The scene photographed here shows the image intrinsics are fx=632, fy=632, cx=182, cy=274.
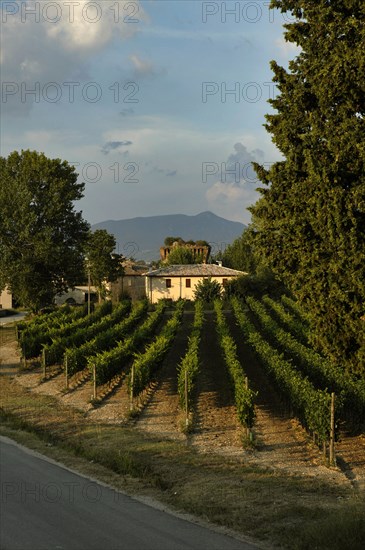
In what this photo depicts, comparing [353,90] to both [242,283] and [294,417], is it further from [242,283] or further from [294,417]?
[242,283]

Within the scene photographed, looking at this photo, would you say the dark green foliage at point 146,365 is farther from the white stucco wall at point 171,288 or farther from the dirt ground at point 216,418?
the white stucco wall at point 171,288

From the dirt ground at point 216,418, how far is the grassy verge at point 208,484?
0.91 metres

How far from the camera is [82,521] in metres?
10.1

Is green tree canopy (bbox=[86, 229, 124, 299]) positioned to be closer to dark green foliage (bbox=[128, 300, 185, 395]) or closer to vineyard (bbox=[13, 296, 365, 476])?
vineyard (bbox=[13, 296, 365, 476])

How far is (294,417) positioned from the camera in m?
20.8

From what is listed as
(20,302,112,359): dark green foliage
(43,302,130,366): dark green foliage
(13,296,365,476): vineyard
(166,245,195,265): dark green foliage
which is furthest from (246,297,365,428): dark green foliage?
(166,245,195,265): dark green foliage

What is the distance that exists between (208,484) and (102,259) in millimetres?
55636


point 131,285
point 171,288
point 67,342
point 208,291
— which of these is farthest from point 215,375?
point 131,285

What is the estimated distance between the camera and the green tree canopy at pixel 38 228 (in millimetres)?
49219

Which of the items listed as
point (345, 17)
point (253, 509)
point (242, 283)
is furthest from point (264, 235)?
point (242, 283)

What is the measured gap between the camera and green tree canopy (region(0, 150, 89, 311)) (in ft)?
161

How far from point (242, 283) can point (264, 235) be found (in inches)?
2112

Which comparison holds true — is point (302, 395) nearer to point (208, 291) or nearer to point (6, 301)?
point (208, 291)

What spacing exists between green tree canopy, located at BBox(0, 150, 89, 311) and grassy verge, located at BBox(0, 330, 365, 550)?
29.7m
